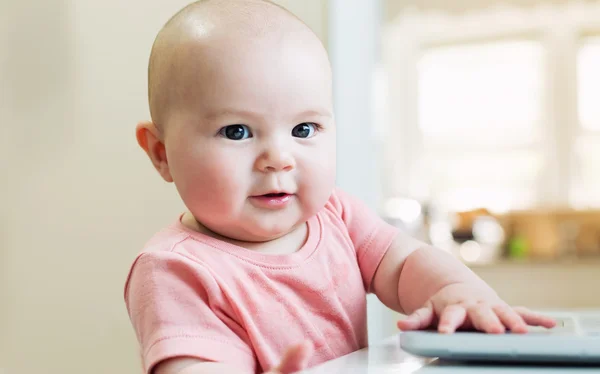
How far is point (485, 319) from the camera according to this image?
585 mm

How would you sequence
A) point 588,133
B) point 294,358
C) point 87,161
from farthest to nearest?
point 588,133 < point 87,161 < point 294,358

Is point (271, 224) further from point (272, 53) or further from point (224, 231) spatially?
point (272, 53)

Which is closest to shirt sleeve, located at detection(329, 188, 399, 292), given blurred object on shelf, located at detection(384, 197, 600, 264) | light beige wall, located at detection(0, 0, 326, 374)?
light beige wall, located at detection(0, 0, 326, 374)

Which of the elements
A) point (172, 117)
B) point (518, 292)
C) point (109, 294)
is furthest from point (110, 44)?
point (518, 292)

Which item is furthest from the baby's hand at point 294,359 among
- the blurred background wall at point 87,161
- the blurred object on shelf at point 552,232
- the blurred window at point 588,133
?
the blurred window at point 588,133

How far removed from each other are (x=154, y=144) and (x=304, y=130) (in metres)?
0.16

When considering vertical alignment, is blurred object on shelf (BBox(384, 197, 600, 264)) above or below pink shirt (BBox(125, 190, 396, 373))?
below

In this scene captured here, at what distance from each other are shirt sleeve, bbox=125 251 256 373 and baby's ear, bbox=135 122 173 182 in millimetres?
128

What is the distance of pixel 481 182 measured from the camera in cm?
404

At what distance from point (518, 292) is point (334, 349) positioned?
3.38 m

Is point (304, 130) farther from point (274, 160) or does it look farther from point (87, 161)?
point (87, 161)

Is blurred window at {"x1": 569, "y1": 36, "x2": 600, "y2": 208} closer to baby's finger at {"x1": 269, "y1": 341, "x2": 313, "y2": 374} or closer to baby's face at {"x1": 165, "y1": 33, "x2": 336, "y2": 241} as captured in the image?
baby's face at {"x1": 165, "y1": 33, "x2": 336, "y2": 241}

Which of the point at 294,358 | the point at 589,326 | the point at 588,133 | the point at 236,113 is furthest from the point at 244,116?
the point at 588,133

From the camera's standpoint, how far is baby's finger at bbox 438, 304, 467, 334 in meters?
0.57
